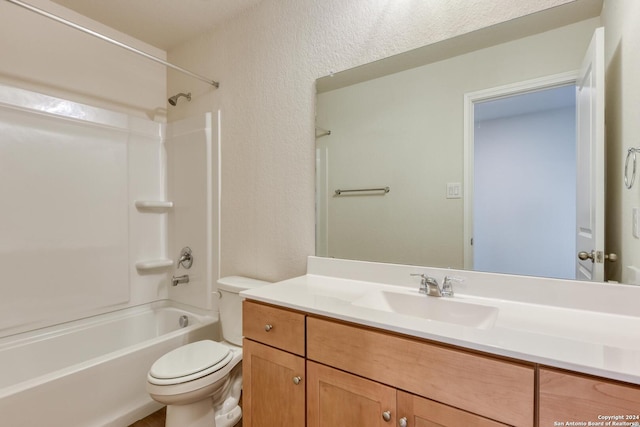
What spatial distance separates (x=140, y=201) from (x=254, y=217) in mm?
1028

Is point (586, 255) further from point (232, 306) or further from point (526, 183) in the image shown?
point (232, 306)

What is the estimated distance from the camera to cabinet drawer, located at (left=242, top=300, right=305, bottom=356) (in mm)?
1091

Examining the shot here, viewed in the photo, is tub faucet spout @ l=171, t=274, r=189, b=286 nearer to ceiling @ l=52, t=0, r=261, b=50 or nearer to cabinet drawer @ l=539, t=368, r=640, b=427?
ceiling @ l=52, t=0, r=261, b=50

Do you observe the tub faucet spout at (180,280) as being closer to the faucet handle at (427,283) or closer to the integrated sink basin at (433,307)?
the integrated sink basin at (433,307)

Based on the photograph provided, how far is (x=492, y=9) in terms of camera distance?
1.20 meters

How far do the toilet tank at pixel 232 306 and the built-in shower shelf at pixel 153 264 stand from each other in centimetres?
77

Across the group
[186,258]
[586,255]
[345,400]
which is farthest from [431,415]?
[186,258]

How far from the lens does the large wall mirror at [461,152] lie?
110cm

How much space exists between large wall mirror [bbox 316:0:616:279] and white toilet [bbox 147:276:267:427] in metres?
0.73

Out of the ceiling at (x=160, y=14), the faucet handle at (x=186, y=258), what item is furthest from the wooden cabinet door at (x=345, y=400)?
the ceiling at (x=160, y=14)

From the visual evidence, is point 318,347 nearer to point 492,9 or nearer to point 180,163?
point 492,9

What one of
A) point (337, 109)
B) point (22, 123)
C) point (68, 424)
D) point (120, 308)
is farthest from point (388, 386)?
point (22, 123)

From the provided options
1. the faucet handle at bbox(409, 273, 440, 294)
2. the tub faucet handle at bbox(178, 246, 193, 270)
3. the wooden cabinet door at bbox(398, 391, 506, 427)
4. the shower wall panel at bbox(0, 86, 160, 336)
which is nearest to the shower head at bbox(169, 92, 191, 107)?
the shower wall panel at bbox(0, 86, 160, 336)

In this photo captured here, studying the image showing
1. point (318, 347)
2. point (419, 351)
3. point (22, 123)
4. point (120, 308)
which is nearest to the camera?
point (419, 351)
